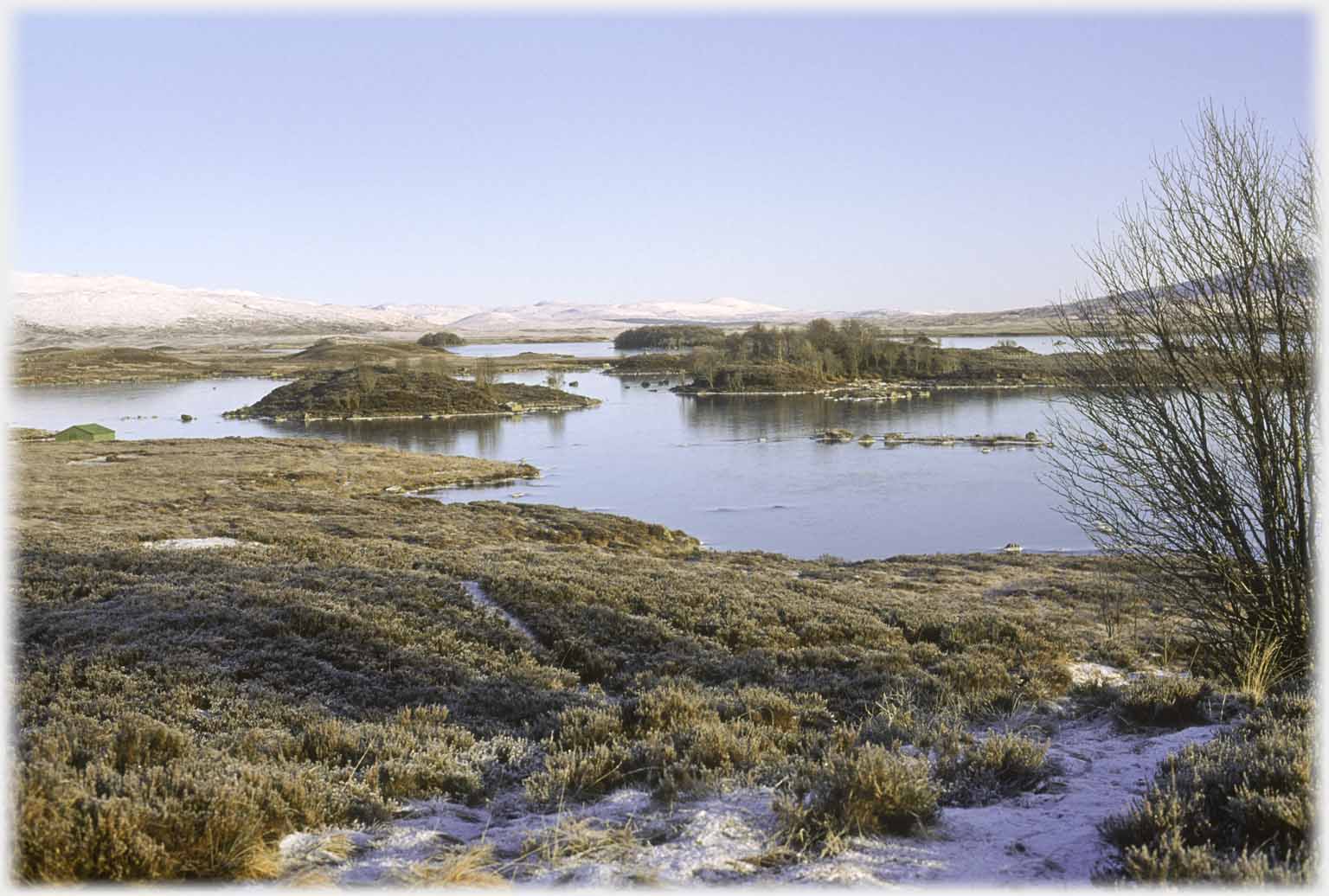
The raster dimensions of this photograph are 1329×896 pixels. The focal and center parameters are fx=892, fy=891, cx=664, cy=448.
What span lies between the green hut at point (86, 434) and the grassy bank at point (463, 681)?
95.1 ft

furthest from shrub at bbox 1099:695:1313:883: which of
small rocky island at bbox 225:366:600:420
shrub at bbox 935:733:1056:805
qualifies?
small rocky island at bbox 225:366:600:420

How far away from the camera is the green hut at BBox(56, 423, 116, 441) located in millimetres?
43812

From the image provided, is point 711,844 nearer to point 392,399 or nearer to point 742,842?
point 742,842

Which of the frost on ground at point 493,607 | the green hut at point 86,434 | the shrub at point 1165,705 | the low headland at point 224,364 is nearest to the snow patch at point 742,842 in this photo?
the shrub at point 1165,705

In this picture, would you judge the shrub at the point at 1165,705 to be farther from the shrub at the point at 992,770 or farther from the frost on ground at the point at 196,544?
the frost on ground at the point at 196,544

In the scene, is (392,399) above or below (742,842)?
above

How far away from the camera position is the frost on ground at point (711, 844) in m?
4.19

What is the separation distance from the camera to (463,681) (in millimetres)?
8414

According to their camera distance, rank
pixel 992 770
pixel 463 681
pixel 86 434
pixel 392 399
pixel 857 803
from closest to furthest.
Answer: pixel 857 803
pixel 992 770
pixel 463 681
pixel 86 434
pixel 392 399

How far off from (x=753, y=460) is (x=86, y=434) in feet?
109

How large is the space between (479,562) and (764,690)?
7.73 m

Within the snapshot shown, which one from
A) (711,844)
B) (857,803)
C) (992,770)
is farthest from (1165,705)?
(711,844)

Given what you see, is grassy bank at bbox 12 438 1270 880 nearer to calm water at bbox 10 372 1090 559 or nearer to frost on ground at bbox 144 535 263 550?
frost on ground at bbox 144 535 263 550

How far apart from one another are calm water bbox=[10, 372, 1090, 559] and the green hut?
263 cm
